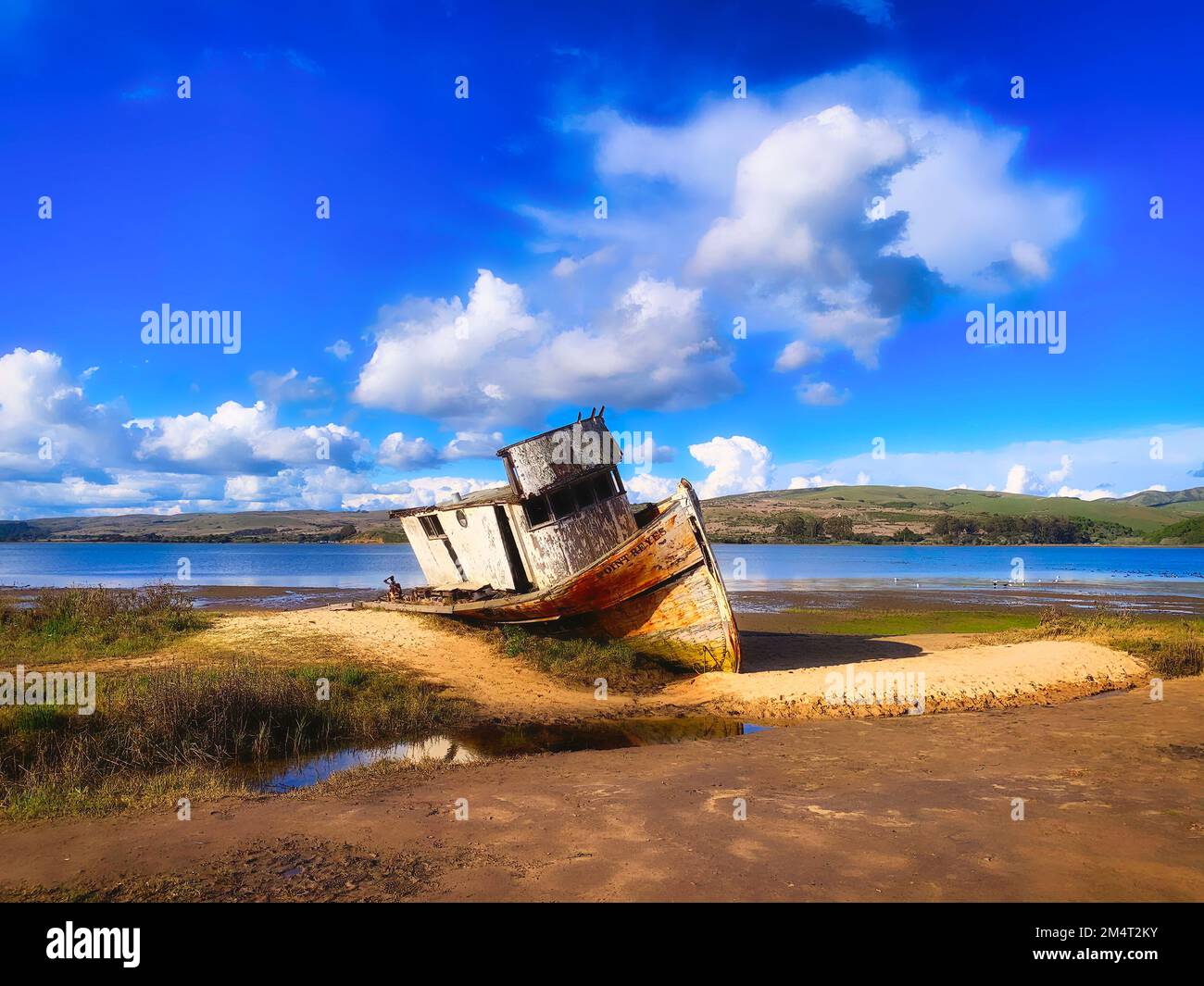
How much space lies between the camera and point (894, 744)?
1048 cm

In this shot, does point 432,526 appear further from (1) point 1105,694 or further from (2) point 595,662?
(1) point 1105,694

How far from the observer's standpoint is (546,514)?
16.3 m

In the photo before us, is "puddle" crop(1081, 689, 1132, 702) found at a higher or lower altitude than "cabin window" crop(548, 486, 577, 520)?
lower

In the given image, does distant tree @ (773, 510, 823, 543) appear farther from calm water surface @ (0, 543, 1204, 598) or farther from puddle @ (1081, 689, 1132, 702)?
puddle @ (1081, 689, 1132, 702)

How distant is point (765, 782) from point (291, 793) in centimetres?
536

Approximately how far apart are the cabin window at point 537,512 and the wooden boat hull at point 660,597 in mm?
1604

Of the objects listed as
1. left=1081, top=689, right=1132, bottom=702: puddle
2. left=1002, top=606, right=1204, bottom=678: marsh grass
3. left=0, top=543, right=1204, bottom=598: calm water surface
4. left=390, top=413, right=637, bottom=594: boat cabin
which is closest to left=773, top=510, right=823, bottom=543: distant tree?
left=0, top=543, right=1204, bottom=598: calm water surface

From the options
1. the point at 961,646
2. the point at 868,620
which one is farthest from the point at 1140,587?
the point at 961,646

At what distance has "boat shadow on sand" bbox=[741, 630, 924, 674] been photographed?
16.9 metres

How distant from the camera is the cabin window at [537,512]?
16.1 m

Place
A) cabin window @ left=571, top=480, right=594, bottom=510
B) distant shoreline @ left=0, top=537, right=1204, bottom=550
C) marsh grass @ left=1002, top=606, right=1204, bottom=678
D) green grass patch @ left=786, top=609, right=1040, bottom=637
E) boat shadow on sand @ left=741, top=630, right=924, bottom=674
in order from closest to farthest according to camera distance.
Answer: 1. marsh grass @ left=1002, top=606, right=1204, bottom=678
2. cabin window @ left=571, top=480, right=594, bottom=510
3. boat shadow on sand @ left=741, top=630, right=924, bottom=674
4. green grass patch @ left=786, top=609, right=1040, bottom=637
5. distant shoreline @ left=0, top=537, right=1204, bottom=550

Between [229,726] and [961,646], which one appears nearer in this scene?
[229,726]

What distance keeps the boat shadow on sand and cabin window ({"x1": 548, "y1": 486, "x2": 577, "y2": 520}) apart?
17.1 feet
